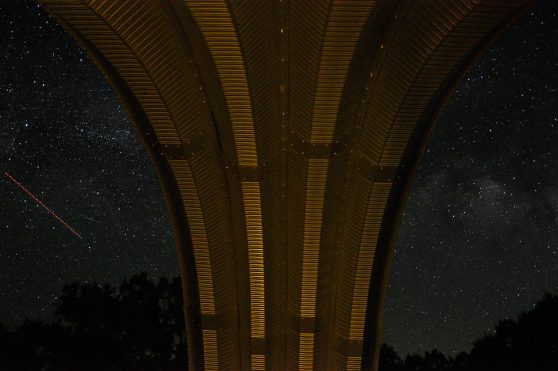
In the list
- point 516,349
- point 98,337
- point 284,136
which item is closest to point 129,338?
point 98,337

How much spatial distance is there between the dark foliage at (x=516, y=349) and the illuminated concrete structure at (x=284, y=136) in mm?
8534

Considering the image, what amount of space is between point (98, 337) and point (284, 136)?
505 inches

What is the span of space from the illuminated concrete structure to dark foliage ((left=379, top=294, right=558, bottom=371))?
8.53 meters

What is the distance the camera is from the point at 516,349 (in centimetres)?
2127

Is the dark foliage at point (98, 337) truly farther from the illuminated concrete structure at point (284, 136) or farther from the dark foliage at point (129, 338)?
the illuminated concrete structure at point (284, 136)

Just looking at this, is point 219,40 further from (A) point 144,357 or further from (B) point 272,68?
(A) point 144,357

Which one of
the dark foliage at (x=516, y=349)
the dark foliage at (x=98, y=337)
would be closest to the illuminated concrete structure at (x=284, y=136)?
the dark foliage at (x=98, y=337)

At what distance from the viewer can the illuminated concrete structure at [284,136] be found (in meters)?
10.2

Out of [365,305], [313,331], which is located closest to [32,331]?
[313,331]

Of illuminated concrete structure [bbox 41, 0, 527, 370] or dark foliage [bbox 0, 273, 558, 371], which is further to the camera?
dark foliage [bbox 0, 273, 558, 371]

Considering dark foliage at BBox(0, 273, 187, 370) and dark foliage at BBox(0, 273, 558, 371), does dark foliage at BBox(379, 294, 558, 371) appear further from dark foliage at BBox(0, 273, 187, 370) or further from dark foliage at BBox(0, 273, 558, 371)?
dark foliage at BBox(0, 273, 187, 370)

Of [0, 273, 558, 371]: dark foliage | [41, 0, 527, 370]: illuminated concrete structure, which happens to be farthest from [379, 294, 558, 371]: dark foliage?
[41, 0, 527, 370]: illuminated concrete structure

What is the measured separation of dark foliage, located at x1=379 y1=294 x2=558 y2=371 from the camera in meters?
20.7

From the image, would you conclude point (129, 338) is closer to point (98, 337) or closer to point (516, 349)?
point (98, 337)
